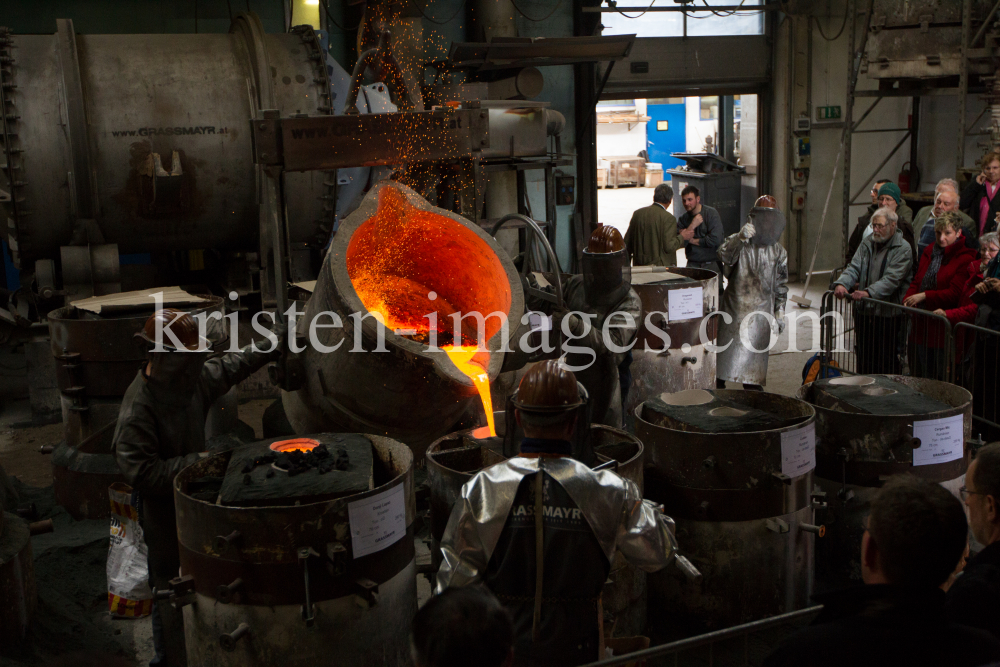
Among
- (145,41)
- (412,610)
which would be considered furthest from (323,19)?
(412,610)

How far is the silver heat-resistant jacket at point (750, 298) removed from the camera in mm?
6594

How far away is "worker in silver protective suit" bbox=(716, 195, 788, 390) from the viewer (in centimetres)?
655

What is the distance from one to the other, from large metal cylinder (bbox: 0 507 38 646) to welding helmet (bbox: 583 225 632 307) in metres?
2.75

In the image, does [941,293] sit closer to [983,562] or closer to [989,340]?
[989,340]

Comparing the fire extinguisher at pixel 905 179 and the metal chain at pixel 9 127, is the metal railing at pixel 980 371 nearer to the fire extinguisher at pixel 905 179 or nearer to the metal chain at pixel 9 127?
the metal chain at pixel 9 127

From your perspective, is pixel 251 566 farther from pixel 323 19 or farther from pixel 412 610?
pixel 323 19

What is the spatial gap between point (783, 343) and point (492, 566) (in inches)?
266

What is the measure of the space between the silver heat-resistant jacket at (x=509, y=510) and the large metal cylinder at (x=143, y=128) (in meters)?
4.64

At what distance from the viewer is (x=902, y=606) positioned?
183 centimetres

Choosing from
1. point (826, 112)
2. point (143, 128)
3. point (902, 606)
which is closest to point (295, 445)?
point (902, 606)

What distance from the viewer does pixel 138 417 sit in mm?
3434

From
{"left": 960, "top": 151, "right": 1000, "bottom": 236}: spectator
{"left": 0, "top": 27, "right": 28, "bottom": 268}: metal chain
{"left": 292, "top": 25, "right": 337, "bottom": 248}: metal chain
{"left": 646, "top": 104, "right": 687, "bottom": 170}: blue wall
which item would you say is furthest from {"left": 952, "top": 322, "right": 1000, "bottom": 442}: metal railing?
{"left": 646, "top": 104, "right": 687, "bottom": 170}: blue wall

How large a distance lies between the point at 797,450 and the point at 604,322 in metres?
1.26

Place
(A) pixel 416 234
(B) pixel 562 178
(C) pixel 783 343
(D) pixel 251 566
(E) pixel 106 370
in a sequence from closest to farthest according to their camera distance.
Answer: (D) pixel 251 566 → (A) pixel 416 234 → (E) pixel 106 370 → (C) pixel 783 343 → (B) pixel 562 178
